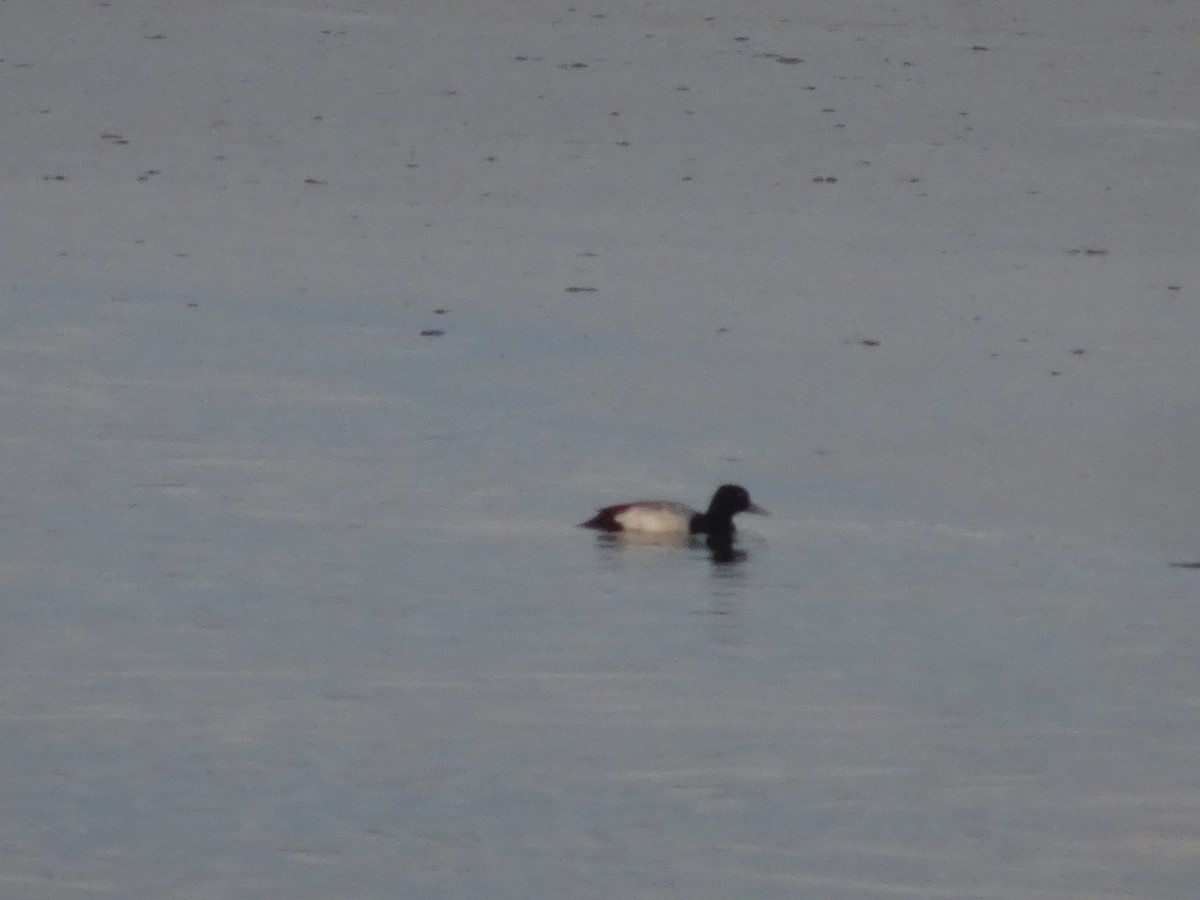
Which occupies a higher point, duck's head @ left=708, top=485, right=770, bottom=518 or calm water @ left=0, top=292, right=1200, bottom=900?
duck's head @ left=708, top=485, right=770, bottom=518

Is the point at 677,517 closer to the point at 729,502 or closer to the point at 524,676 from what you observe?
the point at 729,502

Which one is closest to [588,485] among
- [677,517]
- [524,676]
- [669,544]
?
[677,517]

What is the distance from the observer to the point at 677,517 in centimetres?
1249

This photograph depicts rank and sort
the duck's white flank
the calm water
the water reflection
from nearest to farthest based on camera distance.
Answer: the calm water
the water reflection
the duck's white flank

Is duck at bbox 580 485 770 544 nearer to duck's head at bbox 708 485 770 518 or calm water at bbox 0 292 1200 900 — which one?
duck's head at bbox 708 485 770 518

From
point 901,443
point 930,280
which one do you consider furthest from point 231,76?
point 901,443

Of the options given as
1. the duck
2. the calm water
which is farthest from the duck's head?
the calm water

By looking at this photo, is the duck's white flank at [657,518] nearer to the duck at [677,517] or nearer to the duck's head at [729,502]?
the duck at [677,517]

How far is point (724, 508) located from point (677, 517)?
24 centimetres

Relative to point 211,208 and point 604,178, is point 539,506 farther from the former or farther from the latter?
point 604,178

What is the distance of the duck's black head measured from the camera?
12.3 metres

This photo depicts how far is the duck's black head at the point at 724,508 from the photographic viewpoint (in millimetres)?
12305

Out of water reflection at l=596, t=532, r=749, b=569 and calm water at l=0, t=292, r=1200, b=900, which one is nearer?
calm water at l=0, t=292, r=1200, b=900

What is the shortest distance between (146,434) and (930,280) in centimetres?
585
